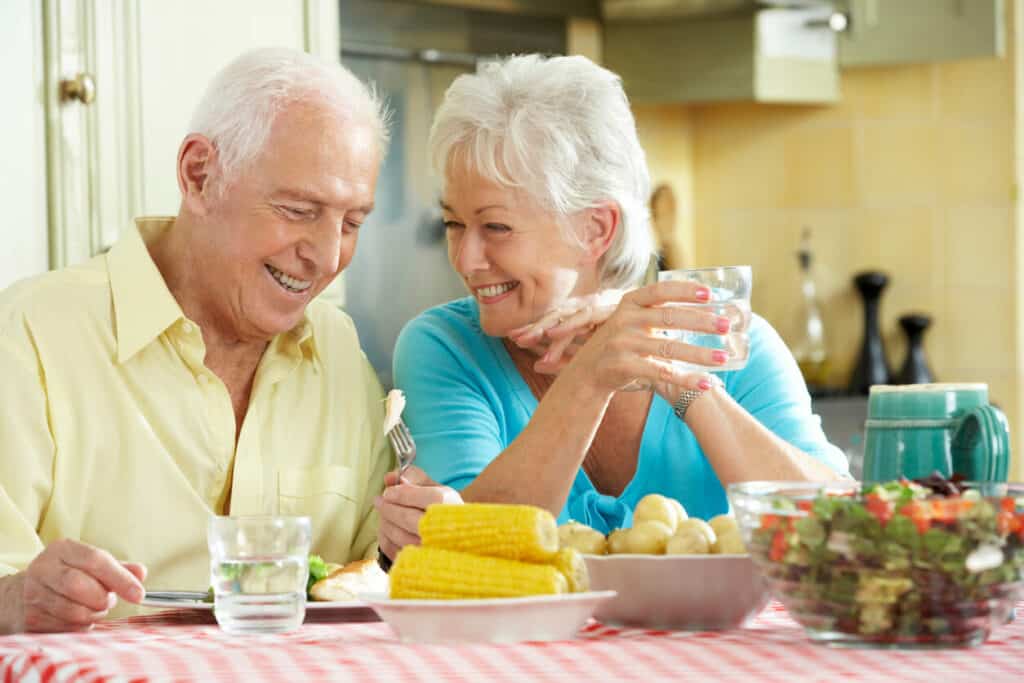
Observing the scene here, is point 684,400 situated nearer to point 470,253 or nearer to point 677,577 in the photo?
point 470,253

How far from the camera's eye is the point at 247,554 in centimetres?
135

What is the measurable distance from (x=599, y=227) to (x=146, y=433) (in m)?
0.69

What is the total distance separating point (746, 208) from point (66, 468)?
322cm

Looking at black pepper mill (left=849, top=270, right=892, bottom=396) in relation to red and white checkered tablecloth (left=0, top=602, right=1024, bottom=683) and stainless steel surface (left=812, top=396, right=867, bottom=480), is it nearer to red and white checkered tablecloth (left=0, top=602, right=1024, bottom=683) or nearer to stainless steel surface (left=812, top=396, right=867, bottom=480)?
stainless steel surface (left=812, top=396, right=867, bottom=480)

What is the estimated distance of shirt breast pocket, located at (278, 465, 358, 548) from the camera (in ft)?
6.38

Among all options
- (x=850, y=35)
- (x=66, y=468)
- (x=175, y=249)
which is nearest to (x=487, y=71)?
(x=175, y=249)

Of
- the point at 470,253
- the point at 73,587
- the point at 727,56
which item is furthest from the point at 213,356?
the point at 727,56

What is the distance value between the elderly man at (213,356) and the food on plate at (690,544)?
2.18ft

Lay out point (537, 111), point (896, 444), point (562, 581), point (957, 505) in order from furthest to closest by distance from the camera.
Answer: point (537, 111)
point (896, 444)
point (562, 581)
point (957, 505)

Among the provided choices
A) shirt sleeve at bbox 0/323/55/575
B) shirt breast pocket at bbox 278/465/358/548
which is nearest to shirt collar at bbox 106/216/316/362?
shirt sleeve at bbox 0/323/55/575

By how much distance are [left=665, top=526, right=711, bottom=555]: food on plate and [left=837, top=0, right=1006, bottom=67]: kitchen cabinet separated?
3078 millimetres

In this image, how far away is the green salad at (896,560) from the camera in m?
1.17

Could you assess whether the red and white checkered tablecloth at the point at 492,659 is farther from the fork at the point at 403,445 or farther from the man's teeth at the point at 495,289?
the man's teeth at the point at 495,289

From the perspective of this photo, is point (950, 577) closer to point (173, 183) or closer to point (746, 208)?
point (173, 183)
